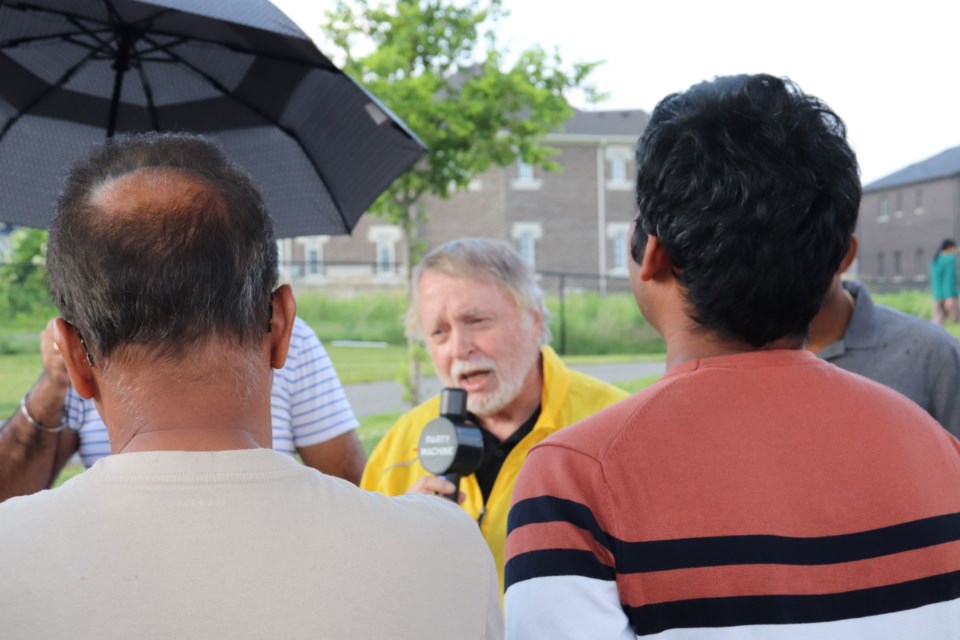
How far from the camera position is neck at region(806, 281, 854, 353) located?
11.9 feet

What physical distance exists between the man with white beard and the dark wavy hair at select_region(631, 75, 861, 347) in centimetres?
185

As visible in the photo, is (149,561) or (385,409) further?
(385,409)

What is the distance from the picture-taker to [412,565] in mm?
1401

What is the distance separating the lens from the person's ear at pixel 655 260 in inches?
68.3

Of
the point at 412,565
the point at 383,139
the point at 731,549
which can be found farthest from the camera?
the point at 383,139

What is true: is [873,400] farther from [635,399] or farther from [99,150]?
[99,150]

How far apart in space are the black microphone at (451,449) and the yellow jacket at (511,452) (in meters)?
0.58

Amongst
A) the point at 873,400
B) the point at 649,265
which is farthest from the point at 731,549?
the point at 649,265

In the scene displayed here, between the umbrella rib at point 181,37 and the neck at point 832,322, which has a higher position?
the umbrella rib at point 181,37

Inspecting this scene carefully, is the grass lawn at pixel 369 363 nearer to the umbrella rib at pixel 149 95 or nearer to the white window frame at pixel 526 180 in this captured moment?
the umbrella rib at pixel 149 95

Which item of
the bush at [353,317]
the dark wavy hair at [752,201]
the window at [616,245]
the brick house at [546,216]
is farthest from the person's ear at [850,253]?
the window at [616,245]

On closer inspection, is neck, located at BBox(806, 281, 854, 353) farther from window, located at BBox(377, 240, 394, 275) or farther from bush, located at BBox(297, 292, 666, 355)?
window, located at BBox(377, 240, 394, 275)

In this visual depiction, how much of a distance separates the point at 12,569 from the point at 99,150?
0.63m

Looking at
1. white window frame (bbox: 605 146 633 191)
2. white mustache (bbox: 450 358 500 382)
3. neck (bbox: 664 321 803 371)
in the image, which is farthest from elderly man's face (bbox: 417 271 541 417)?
white window frame (bbox: 605 146 633 191)
